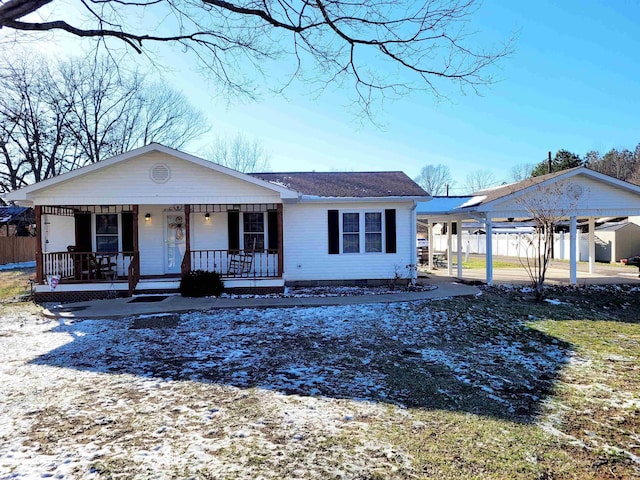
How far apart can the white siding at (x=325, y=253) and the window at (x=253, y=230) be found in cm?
79

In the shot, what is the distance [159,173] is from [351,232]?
237 inches

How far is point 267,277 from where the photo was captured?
12039 millimetres

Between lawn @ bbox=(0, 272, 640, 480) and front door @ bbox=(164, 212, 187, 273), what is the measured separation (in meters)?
4.89

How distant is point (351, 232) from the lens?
13102mm

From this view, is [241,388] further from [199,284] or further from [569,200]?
[569,200]

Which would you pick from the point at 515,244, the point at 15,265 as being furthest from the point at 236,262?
the point at 515,244

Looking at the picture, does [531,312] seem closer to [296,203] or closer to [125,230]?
[296,203]

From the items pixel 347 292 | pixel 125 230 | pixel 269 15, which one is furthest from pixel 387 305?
pixel 125 230

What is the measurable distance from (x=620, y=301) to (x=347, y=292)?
25.7 ft

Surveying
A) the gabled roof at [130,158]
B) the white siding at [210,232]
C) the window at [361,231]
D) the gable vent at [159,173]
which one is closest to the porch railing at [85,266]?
the gabled roof at [130,158]

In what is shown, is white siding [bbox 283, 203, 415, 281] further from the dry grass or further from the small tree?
the dry grass

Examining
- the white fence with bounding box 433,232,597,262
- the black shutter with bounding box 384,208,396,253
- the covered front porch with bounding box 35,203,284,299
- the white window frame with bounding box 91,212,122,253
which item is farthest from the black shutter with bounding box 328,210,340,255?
the white fence with bounding box 433,232,597,262

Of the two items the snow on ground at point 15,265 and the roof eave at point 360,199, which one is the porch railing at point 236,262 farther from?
the snow on ground at point 15,265

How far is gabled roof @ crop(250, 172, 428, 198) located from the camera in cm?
1305
